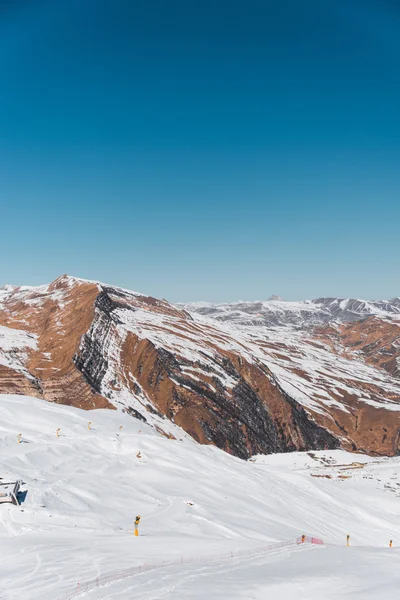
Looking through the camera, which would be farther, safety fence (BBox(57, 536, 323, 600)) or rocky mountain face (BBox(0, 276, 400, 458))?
rocky mountain face (BBox(0, 276, 400, 458))

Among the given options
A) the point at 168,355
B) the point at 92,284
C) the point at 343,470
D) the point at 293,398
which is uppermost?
the point at 92,284

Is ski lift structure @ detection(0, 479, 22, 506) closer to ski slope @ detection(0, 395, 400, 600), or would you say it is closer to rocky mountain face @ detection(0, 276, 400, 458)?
ski slope @ detection(0, 395, 400, 600)

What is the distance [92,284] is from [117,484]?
122 m

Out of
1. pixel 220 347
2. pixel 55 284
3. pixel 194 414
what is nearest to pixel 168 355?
pixel 194 414

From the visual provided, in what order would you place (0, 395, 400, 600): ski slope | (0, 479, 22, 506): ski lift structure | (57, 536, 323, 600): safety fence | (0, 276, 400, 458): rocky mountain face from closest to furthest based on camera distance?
(57, 536, 323, 600): safety fence, (0, 395, 400, 600): ski slope, (0, 479, 22, 506): ski lift structure, (0, 276, 400, 458): rocky mountain face

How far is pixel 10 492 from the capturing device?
2278cm

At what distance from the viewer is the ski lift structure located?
22.4m

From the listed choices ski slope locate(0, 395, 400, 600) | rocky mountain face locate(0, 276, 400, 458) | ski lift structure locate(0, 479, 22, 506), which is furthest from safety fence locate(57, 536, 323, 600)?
rocky mountain face locate(0, 276, 400, 458)

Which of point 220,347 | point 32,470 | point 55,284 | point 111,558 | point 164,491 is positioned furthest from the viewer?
point 55,284

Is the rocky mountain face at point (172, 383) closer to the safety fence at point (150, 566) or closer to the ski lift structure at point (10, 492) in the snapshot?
the ski lift structure at point (10, 492)

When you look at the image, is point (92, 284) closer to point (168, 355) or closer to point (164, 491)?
point (168, 355)

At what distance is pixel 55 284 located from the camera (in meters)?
179

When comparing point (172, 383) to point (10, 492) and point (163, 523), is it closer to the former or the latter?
point (163, 523)

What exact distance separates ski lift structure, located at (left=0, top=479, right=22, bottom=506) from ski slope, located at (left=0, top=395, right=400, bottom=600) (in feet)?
1.39
